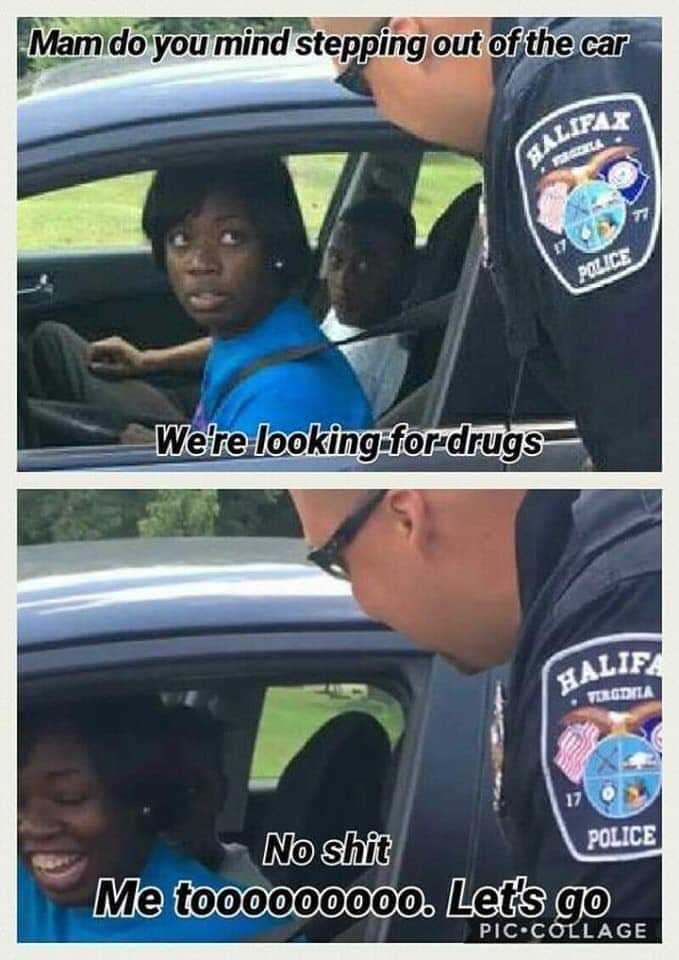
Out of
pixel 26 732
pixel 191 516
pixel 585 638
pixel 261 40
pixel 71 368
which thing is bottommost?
pixel 26 732

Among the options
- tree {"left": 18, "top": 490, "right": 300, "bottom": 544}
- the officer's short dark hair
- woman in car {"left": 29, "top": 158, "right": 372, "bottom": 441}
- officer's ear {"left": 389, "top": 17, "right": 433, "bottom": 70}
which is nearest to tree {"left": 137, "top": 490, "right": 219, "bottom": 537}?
tree {"left": 18, "top": 490, "right": 300, "bottom": 544}

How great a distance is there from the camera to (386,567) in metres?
2.59

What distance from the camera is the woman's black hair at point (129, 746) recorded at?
2529 mm

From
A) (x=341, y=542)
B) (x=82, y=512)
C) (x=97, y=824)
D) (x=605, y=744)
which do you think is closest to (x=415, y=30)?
(x=341, y=542)

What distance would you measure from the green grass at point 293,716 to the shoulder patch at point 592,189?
727mm

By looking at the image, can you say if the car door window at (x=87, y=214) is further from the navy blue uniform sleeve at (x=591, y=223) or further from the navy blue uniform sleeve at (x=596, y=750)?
the navy blue uniform sleeve at (x=596, y=750)

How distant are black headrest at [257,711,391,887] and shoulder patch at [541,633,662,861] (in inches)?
11.2

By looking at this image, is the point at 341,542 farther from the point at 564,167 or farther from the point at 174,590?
the point at 564,167

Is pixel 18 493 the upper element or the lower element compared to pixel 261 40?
lower

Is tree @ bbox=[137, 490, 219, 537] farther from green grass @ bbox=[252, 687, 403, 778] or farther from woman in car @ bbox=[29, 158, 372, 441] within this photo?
green grass @ bbox=[252, 687, 403, 778]

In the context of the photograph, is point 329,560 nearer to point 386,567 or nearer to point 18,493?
point 386,567
